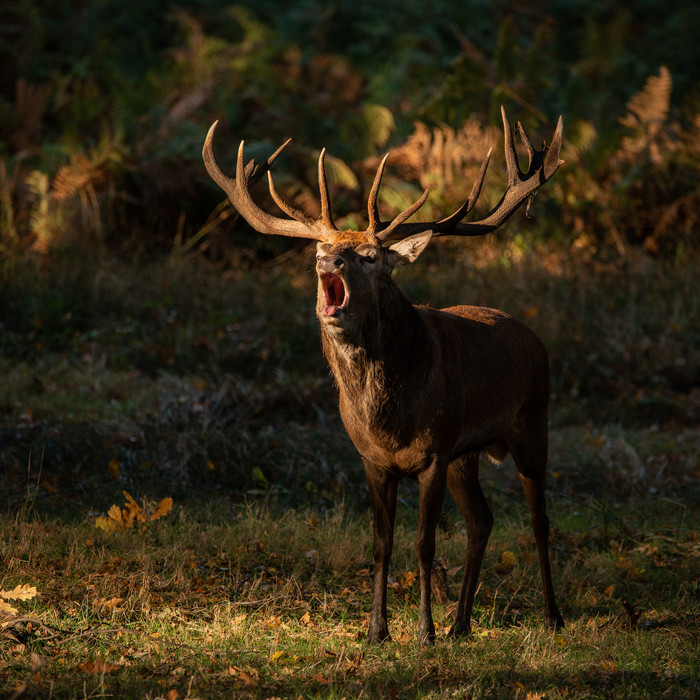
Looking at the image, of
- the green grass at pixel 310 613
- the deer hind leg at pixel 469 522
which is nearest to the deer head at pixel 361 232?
the deer hind leg at pixel 469 522

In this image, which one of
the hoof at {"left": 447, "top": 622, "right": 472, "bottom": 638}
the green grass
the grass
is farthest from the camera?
the hoof at {"left": 447, "top": 622, "right": 472, "bottom": 638}

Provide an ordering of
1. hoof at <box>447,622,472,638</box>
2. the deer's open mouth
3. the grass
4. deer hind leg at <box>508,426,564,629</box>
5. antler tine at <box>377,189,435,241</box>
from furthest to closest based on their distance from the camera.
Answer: deer hind leg at <box>508,426,564,629</box> < hoof at <box>447,622,472,638</box> < antler tine at <box>377,189,435,241</box> < the deer's open mouth < the grass

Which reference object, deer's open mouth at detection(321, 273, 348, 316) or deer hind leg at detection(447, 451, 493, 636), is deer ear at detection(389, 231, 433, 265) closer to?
deer's open mouth at detection(321, 273, 348, 316)

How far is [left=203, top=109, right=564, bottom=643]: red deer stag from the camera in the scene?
17.0 ft

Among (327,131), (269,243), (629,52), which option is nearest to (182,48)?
(327,131)

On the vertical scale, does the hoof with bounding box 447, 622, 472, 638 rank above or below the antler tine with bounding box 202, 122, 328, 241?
below

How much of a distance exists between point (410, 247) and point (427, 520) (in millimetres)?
1551

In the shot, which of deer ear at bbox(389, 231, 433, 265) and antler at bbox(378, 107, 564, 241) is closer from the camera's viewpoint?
deer ear at bbox(389, 231, 433, 265)

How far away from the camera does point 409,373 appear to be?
5.32 meters

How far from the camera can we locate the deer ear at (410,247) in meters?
5.39

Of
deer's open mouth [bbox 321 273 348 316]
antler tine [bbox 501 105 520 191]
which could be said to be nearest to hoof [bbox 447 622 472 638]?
deer's open mouth [bbox 321 273 348 316]

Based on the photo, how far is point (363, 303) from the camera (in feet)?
16.8

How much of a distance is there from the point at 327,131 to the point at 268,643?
1128 centimetres

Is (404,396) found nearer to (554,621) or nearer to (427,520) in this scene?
(427,520)
